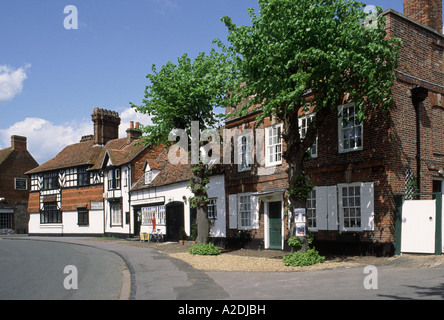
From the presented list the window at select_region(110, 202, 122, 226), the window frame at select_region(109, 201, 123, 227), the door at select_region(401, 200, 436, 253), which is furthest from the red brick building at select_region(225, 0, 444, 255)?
the window at select_region(110, 202, 122, 226)

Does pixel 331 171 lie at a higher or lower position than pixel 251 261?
higher

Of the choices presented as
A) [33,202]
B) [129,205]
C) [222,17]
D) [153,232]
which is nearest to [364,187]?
[222,17]

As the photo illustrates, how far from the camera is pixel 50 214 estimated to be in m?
44.4

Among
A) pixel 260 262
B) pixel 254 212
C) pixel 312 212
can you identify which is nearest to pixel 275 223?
pixel 254 212

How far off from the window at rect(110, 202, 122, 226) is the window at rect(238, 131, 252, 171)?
17.8 m

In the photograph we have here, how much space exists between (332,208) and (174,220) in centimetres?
1432

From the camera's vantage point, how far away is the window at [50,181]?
43975mm

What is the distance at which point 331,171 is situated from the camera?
16656 millimetres

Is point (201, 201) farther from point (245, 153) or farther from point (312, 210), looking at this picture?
point (312, 210)

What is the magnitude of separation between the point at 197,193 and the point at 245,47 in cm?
819

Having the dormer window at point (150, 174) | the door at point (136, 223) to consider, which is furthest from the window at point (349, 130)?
the door at point (136, 223)

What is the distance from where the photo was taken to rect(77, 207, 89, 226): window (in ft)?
132

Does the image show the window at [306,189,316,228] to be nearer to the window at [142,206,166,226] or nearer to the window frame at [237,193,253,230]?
the window frame at [237,193,253,230]
